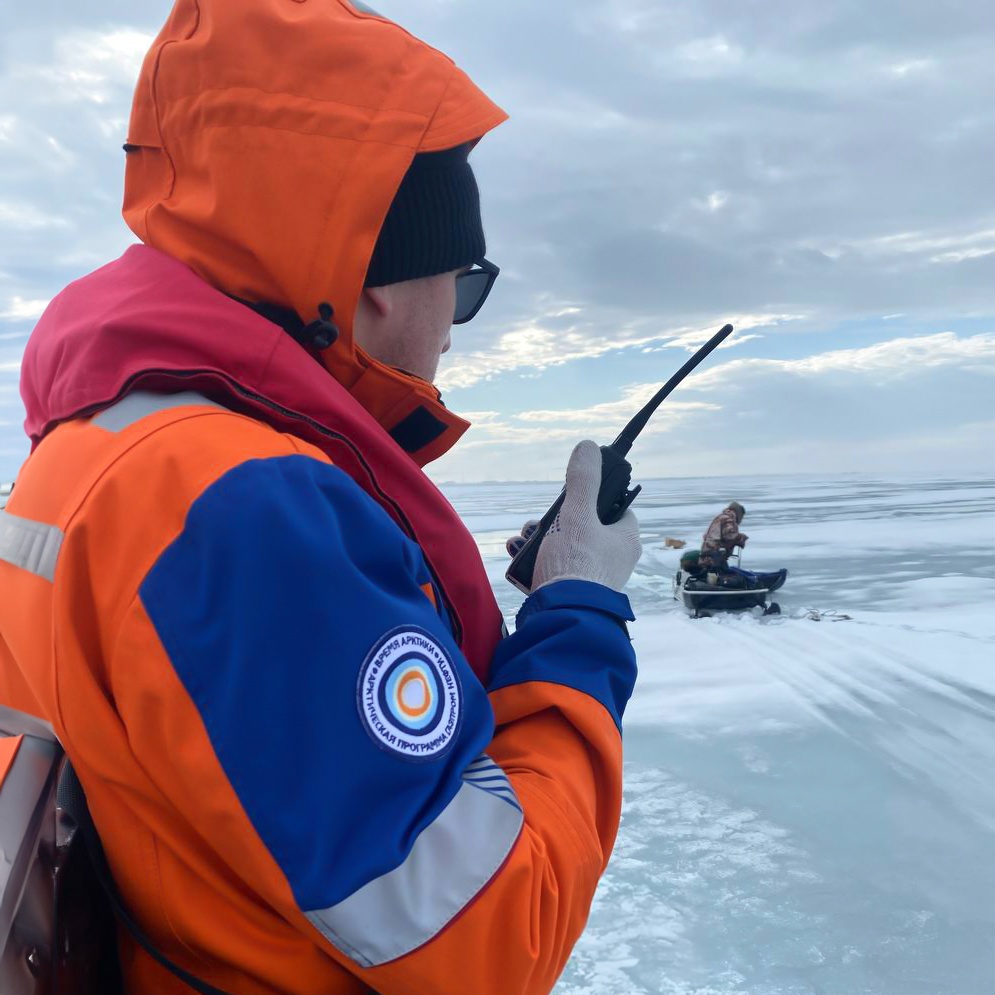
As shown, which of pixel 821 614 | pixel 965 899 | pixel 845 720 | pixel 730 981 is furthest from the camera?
pixel 821 614

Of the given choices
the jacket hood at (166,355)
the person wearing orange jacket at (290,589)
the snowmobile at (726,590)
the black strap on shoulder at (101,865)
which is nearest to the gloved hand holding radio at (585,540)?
the person wearing orange jacket at (290,589)

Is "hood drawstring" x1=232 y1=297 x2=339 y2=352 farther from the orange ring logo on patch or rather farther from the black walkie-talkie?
the black walkie-talkie

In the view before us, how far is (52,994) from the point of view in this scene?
905 mm

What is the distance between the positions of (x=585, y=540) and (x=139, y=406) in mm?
759

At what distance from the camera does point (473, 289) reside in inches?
58.7

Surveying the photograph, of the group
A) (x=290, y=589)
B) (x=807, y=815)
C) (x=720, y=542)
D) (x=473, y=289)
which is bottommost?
→ (x=807, y=815)

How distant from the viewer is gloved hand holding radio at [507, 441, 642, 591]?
1.37 meters

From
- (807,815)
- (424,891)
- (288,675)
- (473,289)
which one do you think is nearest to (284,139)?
(473,289)

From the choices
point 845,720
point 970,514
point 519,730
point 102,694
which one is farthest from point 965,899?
point 970,514

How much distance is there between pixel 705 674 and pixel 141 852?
16.7 feet

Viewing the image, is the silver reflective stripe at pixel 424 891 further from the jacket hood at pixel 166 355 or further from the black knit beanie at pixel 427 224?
the black knit beanie at pixel 427 224

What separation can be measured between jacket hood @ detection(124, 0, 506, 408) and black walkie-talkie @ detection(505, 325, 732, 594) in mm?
600

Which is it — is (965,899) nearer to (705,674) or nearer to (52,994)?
(52,994)

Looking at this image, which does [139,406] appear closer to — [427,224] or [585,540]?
[427,224]
